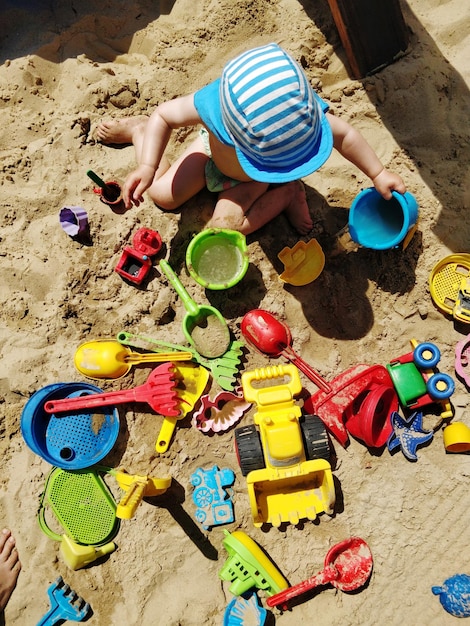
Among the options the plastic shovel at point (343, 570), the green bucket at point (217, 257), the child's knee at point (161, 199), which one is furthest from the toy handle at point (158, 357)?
the plastic shovel at point (343, 570)

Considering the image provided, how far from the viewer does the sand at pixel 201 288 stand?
4.92 feet

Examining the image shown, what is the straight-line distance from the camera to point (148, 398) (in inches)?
60.6

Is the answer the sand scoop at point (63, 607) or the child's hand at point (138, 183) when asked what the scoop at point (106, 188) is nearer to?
the child's hand at point (138, 183)

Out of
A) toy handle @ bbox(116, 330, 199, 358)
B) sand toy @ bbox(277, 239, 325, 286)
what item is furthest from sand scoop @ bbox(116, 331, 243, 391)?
sand toy @ bbox(277, 239, 325, 286)

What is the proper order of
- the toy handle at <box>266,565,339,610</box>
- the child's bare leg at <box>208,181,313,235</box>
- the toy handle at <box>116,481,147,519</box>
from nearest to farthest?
1. the toy handle at <box>116,481,147,519</box>
2. the toy handle at <box>266,565,339,610</box>
3. the child's bare leg at <box>208,181,313,235</box>

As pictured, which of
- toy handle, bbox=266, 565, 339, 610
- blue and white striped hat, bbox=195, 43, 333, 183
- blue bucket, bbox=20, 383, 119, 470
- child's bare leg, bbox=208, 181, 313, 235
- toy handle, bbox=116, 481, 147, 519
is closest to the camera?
blue and white striped hat, bbox=195, 43, 333, 183

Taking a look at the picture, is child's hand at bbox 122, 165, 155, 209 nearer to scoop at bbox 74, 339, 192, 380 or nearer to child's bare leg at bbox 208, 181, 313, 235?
child's bare leg at bbox 208, 181, 313, 235

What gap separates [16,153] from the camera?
1743mm

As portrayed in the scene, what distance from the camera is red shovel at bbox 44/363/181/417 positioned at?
5.01 feet

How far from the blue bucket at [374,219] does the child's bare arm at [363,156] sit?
0.18ft

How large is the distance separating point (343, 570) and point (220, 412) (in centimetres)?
58

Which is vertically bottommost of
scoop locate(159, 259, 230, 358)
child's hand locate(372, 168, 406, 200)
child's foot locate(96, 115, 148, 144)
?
scoop locate(159, 259, 230, 358)

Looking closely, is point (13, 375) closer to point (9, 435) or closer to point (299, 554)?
point (9, 435)

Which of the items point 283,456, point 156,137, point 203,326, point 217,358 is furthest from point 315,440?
point 156,137
